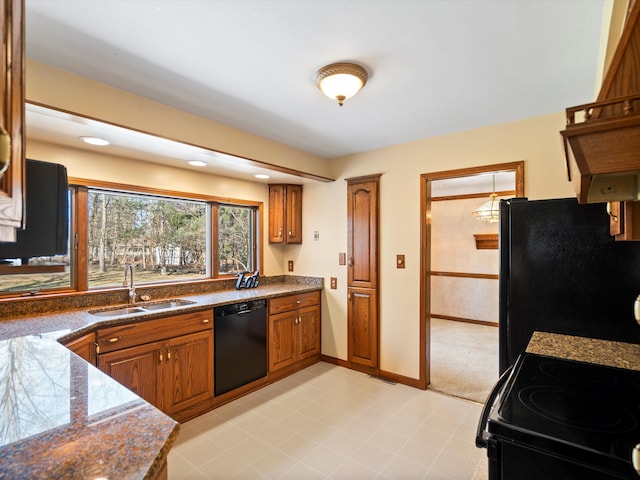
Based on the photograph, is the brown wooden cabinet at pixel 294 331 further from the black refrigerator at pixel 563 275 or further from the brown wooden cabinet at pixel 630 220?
the brown wooden cabinet at pixel 630 220

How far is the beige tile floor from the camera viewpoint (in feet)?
6.68

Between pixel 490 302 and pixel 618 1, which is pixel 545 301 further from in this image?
pixel 490 302

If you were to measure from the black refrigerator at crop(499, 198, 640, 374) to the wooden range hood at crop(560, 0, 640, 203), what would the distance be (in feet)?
3.70

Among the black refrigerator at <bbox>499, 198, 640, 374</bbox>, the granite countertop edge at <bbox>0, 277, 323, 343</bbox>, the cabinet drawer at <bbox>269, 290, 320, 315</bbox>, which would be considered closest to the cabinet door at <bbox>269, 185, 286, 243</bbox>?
the cabinet drawer at <bbox>269, 290, 320, 315</bbox>

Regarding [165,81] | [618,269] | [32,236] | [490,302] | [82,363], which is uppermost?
[165,81]

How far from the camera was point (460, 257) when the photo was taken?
5961 mm

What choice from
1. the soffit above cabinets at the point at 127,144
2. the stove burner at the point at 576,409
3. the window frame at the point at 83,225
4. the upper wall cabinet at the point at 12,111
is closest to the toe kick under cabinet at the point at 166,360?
the window frame at the point at 83,225

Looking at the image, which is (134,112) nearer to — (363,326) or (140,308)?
(140,308)

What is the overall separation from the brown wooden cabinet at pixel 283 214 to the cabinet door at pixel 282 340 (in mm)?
1031

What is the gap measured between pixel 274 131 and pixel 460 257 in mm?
4483

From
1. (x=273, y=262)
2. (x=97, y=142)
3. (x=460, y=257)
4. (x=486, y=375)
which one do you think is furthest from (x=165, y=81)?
(x=460, y=257)

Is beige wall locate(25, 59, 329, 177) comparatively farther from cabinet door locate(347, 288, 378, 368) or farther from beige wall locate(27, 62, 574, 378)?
cabinet door locate(347, 288, 378, 368)

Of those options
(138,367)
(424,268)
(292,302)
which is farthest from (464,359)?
(138,367)

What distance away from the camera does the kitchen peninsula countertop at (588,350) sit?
4.49 ft
